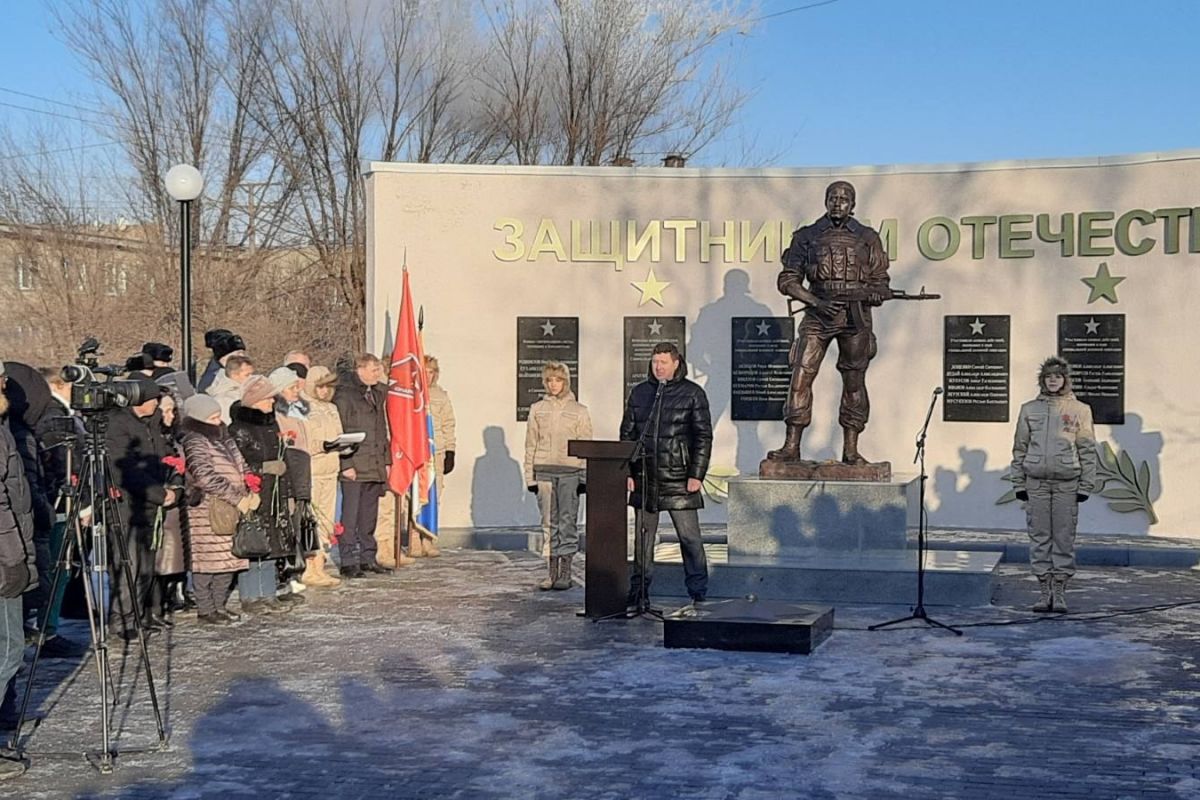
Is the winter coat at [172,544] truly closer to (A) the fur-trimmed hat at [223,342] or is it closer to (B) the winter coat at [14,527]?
(A) the fur-trimmed hat at [223,342]

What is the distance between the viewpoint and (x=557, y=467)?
1154 centimetres

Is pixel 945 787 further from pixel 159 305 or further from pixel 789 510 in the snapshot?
pixel 159 305

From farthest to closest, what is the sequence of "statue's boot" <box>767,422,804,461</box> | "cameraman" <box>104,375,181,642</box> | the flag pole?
the flag pole → "statue's boot" <box>767,422,804,461</box> → "cameraman" <box>104,375,181,642</box>

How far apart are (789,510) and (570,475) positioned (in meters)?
1.71

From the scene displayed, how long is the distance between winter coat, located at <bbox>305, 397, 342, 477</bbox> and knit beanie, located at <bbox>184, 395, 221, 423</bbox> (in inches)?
67.7

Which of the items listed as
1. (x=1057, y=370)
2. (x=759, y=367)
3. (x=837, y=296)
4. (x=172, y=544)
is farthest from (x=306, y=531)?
(x=759, y=367)

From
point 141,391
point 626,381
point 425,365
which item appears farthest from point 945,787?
point 626,381

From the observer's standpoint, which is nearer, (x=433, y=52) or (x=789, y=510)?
(x=789, y=510)

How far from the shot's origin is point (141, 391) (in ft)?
23.2

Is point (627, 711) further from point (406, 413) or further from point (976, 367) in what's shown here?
point (976, 367)

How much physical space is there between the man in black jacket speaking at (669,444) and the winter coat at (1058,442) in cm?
221

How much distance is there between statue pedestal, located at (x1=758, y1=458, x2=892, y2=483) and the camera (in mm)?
11188

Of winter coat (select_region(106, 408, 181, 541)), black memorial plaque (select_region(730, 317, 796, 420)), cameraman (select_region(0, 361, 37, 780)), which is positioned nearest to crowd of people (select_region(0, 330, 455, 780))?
winter coat (select_region(106, 408, 181, 541))

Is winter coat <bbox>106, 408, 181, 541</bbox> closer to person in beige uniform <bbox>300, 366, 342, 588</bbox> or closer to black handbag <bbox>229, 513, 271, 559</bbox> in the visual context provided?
black handbag <bbox>229, 513, 271, 559</bbox>
